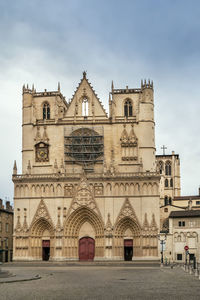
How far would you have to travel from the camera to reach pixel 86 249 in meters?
71.2

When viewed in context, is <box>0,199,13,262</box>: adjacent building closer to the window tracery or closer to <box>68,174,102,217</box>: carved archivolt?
<box>68,174,102,217</box>: carved archivolt

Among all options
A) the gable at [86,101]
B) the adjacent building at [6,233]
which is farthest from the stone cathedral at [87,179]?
the adjacent building at [6,233]

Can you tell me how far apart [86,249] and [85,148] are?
14.3 m

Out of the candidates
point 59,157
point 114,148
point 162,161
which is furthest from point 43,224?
point 162,161

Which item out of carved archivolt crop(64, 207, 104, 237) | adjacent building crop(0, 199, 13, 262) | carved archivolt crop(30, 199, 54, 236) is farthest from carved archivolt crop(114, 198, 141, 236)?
adjacent building crop(0, 199, 13, 262)

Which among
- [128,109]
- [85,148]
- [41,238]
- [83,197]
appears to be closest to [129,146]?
[128,109]

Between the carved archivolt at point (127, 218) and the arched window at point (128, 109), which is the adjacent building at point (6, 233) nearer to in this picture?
the carved archivolt at point (127, 218)

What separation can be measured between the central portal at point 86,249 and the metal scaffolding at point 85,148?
32.3 ft

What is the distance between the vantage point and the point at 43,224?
71.1 m

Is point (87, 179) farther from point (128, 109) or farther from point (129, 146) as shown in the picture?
point (128, 109)

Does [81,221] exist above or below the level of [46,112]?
below

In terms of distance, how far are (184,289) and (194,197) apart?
73788 millimetres

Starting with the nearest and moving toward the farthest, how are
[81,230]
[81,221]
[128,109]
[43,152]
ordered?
[81,221] < [81,230] < [43,152] < [128,109]

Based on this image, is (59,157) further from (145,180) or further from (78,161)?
(145,180)
